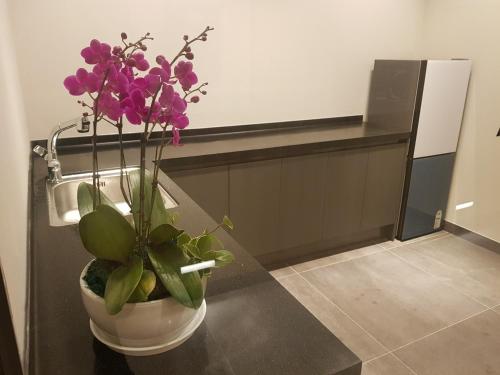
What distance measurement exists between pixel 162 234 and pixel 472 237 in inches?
124

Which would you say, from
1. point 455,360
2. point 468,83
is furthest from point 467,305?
point 468,83

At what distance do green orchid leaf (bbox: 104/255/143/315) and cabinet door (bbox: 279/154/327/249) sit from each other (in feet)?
6.28

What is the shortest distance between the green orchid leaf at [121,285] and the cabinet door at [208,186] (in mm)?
1548

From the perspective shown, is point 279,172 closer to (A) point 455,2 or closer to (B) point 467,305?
(B) point 467,305

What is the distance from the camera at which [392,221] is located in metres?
3.14

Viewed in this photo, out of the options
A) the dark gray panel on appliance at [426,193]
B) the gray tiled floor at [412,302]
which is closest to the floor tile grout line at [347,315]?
the gray tiled floor at [412,302]

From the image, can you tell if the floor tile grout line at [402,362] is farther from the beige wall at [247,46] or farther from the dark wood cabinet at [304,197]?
the beige wall at [247,46]

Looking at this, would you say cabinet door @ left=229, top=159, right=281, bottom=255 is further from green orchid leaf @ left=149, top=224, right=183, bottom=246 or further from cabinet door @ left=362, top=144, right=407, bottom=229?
green orchid leaf @ left=149, top=224, right=183, bottom=246

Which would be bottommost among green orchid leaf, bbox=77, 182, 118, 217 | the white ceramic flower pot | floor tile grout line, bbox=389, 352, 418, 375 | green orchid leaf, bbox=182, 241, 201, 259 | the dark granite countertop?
floor tile grout line, bbox=389, 352, 418, 375

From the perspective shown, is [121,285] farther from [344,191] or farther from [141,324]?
[344,191]

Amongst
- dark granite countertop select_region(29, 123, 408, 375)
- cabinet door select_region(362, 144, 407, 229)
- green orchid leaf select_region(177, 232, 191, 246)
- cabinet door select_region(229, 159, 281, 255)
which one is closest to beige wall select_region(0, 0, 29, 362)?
dark granite countertop select_region(29, 123, 408, 375)

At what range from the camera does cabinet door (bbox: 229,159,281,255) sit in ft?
7.84

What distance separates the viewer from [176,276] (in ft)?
2.19

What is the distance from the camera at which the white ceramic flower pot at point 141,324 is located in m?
0.66
